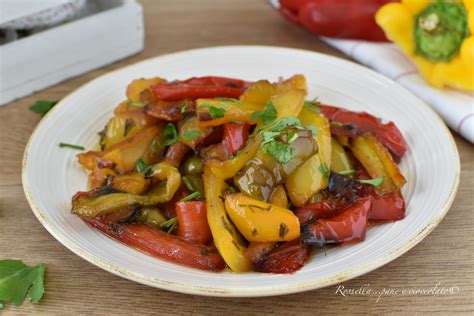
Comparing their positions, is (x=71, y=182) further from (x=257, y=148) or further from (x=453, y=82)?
(x=453, y=82)

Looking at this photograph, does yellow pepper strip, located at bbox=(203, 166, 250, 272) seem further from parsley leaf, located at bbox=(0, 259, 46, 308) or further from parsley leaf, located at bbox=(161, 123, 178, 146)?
parsley leaf, located at bbox=(0, 259, 46, 308)

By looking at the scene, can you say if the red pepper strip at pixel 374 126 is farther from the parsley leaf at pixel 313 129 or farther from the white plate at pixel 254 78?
the parsley leaf at pixel 313 129

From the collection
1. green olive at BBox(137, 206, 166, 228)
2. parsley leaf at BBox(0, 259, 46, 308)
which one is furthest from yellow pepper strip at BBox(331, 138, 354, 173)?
parsley leaf at BBox(0, 259, 46, 308)

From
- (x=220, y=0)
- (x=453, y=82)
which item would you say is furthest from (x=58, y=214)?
(x=220, y=0)

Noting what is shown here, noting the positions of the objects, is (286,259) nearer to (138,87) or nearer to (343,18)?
(138,87)

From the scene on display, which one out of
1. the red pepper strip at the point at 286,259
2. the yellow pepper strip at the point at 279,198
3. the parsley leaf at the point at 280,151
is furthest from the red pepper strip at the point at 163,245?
the parsley leaf at the point at 280,151
